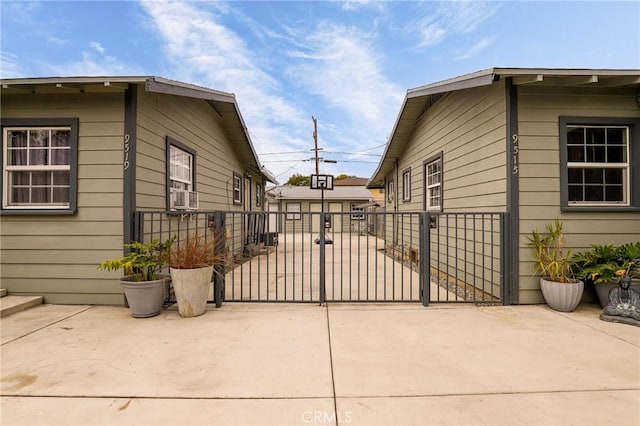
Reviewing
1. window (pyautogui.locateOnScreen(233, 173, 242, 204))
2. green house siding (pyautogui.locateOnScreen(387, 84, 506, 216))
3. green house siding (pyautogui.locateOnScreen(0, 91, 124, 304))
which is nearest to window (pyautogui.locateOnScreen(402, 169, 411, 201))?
green house siding (pyautogui.locateOnScreen(387, 84, 506, 216))

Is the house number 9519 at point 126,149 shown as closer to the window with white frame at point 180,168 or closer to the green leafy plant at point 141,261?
the window with white frame at point 180,168

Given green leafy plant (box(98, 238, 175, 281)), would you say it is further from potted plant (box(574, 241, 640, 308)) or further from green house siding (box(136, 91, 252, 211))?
potted plant (box(574, 241, 640, 308))

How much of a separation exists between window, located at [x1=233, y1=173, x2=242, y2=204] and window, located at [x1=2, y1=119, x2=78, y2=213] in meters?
4.62

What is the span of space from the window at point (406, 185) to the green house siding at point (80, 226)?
7183 millimetres

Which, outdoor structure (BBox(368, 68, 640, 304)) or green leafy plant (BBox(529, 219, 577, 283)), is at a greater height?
outdoor structure (BBox(368, 68, 640, 304))

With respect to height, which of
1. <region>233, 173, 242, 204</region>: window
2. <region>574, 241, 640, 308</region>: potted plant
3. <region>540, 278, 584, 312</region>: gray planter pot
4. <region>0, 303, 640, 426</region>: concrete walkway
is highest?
<region>233, 173, 242, 204</region>: window

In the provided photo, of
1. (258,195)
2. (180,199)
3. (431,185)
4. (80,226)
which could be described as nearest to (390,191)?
(431,185)

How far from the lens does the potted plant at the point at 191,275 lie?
3.64 m

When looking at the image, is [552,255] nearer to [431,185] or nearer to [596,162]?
[596,162]

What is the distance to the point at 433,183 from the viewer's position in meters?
7.11

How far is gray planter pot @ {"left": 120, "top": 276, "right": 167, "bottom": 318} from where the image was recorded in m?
3.62

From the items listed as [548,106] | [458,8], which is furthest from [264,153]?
[548,106]

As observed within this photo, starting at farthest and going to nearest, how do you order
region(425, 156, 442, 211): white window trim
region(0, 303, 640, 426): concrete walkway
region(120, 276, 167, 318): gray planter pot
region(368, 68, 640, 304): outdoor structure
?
region(425, 156, 442, 211): white window trim, region(368, 68, 640, 304): outdoor structure, region(120, 276, 167, 318): gray planter pot, region(0, 303, 640, 426): concrete walkway

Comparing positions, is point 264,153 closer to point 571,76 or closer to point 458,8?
point 458,8
